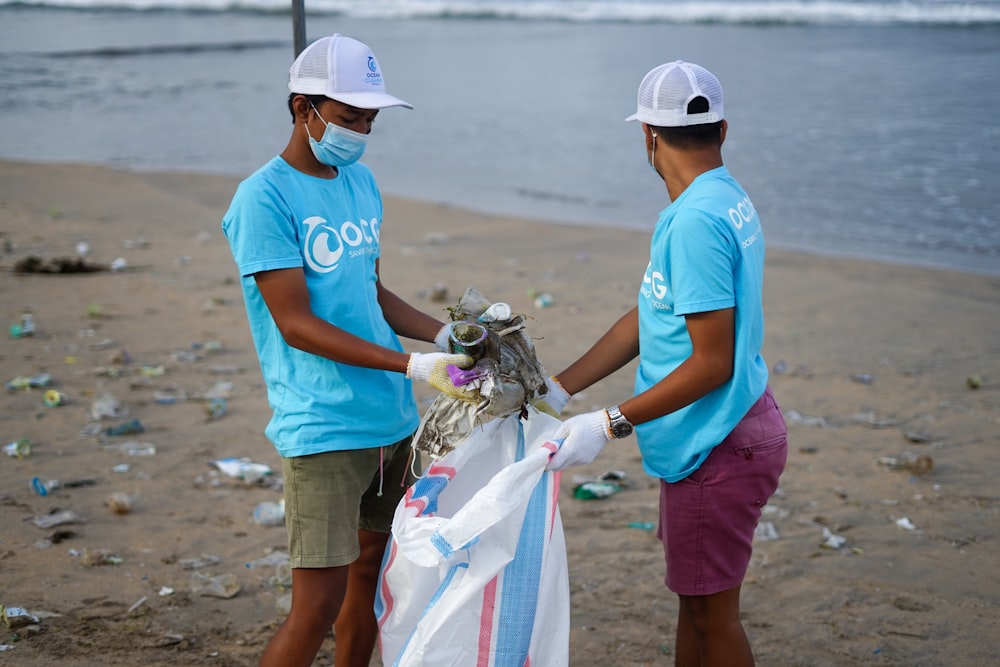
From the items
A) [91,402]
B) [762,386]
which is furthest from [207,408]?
[762,386]

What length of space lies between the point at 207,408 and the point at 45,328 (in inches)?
71.7

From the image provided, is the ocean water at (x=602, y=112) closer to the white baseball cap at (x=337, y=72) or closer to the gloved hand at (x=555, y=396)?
the gloved hand at (x=555, y=396)

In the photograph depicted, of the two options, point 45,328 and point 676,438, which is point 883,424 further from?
point 45,328

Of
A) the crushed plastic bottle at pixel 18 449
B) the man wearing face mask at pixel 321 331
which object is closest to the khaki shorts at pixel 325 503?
the man wearing face mask at pixel 321 331

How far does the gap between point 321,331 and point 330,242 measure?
267mm

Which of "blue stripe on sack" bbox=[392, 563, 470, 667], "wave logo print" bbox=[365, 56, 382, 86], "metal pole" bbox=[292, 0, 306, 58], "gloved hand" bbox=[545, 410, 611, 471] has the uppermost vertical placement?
"metal pole" bbox=[292, 0, 306, 58]

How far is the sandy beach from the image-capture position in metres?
3.64

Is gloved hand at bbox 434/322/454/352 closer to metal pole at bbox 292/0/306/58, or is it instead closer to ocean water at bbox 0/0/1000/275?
metal pole at bbox 292/0/306/58

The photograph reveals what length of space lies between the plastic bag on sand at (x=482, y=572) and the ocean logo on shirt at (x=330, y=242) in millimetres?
637

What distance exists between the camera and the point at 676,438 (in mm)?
2729

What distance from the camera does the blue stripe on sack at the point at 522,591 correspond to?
263 centimetres

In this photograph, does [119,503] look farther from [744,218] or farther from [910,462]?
[910,462]

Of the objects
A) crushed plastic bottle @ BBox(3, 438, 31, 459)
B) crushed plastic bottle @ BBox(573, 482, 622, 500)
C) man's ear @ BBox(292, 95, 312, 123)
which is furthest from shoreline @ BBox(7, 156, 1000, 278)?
man's ear @ BBox(292, 95, 312, 123)

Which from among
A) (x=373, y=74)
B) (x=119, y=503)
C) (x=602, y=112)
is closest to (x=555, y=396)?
(x=373, y=74)
